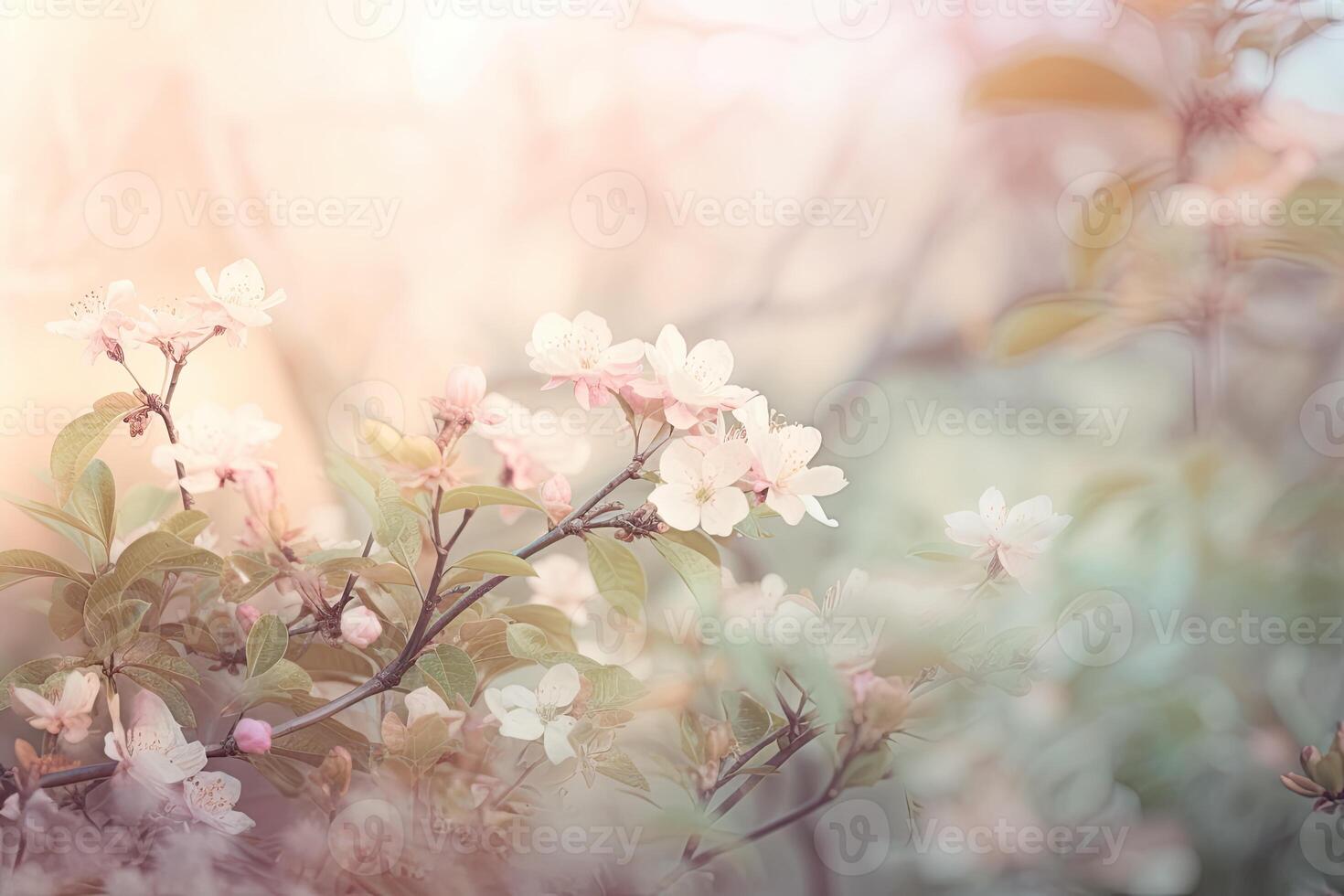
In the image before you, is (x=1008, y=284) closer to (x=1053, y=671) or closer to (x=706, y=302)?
(x=706, y=302)

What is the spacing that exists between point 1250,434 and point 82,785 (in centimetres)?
143

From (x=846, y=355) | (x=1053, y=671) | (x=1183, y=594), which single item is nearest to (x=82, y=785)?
(x=846, y=355)

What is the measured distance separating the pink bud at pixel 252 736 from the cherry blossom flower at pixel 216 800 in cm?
7

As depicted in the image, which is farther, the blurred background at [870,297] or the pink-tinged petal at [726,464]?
the blurred background at [870,297]

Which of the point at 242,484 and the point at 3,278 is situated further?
the point at 3,278

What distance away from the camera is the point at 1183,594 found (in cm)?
119

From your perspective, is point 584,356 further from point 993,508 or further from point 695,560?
point 993,508

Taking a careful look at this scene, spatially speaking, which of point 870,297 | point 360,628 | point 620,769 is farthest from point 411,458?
point 870,297

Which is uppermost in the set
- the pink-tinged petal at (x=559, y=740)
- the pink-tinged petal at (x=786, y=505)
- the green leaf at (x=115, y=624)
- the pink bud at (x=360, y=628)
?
the pink-tinged petal at (x=786, y=505)

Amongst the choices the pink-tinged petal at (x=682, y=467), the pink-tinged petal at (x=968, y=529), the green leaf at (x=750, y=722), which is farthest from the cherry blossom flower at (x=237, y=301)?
the pink-tinged petal at (x=968, y=529)

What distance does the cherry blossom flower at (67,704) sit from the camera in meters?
1.12

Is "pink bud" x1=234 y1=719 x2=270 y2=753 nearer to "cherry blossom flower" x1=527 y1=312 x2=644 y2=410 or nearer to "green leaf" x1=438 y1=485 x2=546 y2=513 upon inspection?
"green leaf" x1=438 y1=485 x2=546 y2=513

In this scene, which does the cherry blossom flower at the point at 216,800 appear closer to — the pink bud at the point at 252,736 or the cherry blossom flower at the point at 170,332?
the pink bud at the point at 252,736

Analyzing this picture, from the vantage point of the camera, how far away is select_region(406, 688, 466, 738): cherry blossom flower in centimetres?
110
